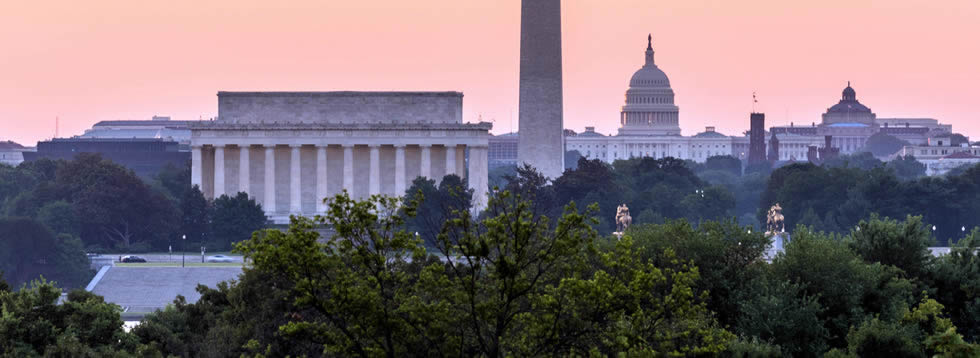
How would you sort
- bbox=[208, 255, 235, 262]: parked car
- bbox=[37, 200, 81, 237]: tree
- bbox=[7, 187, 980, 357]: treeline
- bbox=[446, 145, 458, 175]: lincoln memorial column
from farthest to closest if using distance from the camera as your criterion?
1. bbox=[446, 145, 458, 175]: lincoln memorial column
2. bbox=[37, 200, 81, 237]: tree
3. bbox=[208, 255, 235, 262]: parked car
4. bbox=[7, 187, 980, 357]: treeline

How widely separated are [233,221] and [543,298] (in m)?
87.7

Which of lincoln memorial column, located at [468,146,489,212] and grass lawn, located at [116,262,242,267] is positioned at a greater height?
lincoln memorial column, located at [468,146,489,212]

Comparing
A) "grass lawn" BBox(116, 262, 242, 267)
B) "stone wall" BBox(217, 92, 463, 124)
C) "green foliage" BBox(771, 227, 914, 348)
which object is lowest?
"grass lawn" BBox(116, 262, 242, 267)

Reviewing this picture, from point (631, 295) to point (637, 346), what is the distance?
1.06 metres

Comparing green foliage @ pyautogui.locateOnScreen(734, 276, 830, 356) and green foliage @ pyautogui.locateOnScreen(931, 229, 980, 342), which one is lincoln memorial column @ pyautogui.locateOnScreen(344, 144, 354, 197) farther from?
green foliage @ pyautogui.locateOnScreen(734, 276, 830, 356)

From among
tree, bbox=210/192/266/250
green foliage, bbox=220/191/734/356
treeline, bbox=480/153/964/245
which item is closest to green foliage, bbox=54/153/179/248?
tree, bbox=210/192/266/250

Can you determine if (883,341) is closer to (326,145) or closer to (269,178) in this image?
(326,145)

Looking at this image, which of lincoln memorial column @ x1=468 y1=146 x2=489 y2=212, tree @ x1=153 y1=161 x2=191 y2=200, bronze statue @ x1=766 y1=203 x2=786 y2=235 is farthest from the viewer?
tree @ x1=153 y1=161 x2=191 y2=200

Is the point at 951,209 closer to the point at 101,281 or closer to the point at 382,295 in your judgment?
the point at 101,281

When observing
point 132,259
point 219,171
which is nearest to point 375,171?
point 219,171

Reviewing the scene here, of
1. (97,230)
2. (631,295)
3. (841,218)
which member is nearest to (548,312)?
(631,295)

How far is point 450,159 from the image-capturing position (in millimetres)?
135875

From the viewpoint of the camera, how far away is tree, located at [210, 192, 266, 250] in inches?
4855

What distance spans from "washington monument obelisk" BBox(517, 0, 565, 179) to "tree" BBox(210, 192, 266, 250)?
76.7 feet
